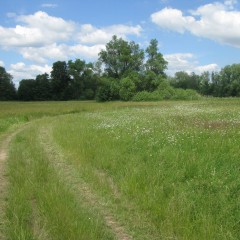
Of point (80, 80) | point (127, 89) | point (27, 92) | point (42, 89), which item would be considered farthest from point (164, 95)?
point (27, 92)

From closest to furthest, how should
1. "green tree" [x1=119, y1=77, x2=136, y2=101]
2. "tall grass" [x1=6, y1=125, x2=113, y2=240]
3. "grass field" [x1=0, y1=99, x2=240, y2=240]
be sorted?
"tall grass" [x1=6, y1=125, x2=113, y2=240]
"grass field" [x1=0, y1=99, x2=240, y2=240]
"green tree" [x1=119, y1=77, x2=136, y2=101]

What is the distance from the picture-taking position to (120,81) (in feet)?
299

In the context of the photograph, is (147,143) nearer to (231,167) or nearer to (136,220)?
(231,167)

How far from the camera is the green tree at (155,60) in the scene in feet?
308

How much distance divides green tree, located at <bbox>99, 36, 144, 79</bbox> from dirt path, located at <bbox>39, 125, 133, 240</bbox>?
8392cm

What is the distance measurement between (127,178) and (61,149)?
6.13 m

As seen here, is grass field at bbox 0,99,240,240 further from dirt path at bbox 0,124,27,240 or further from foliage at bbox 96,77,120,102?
foliage at bbox 96,77,120,102

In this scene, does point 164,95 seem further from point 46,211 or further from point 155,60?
point 46,211

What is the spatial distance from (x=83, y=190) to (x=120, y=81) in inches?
3287

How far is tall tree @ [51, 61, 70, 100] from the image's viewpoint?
124m

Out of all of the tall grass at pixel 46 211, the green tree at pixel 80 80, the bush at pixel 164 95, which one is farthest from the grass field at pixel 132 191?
the green tree at pixel 80 80

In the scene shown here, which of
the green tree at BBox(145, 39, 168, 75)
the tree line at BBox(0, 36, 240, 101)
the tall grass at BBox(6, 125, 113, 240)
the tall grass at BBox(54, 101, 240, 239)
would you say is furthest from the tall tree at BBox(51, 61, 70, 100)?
the tall grass at BBox(6, 125, 113, 240)

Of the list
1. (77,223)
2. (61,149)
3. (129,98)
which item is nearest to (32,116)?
(61,149)

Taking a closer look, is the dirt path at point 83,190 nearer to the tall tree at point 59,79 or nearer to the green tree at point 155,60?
the green tree at point 155,60
